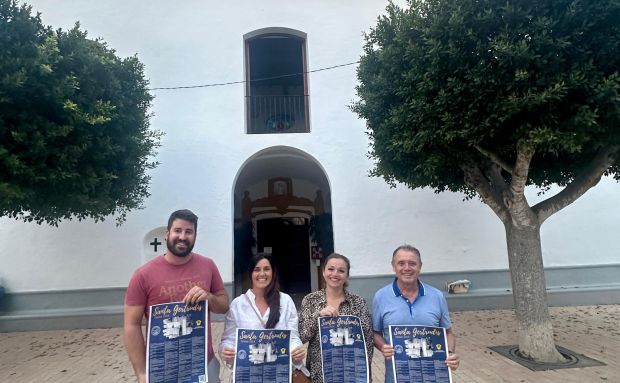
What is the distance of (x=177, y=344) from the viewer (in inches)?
96.9

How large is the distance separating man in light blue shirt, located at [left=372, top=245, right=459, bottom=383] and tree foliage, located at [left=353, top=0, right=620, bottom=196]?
Result: 2443mm

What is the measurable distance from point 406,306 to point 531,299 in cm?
363

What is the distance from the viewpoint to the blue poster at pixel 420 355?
8.26ft

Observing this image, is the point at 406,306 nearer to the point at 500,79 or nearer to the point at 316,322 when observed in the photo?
the point at 316,322

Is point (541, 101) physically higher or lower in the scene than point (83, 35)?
lower

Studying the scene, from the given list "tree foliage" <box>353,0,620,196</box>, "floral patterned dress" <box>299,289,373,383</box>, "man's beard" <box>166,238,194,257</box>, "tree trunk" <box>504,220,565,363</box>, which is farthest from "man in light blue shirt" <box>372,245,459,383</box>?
"tree trunk" <box>504,220,565,363</box>

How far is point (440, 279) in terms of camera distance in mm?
8352

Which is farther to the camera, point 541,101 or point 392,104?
point 392,104

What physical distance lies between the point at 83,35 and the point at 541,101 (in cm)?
583

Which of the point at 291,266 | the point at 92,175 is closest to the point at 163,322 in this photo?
the point at 92,175

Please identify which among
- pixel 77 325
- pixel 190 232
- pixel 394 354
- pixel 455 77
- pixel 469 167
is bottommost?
pixel 77 325

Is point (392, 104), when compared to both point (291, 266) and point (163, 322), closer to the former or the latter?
point (163, 322)

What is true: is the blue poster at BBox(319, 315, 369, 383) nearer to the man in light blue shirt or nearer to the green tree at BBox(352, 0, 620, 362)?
the man in light blue shirt

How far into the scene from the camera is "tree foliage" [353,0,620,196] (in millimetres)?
4082
